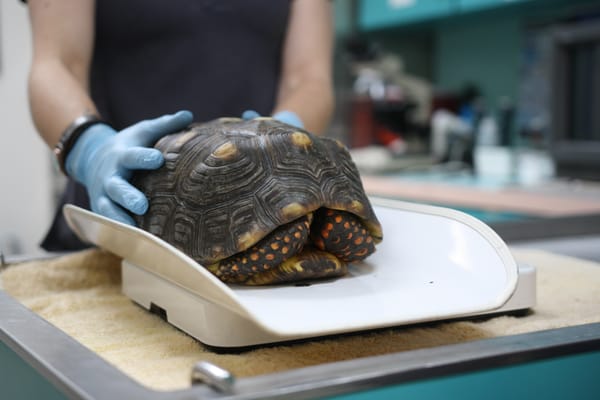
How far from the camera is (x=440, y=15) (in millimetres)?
3043

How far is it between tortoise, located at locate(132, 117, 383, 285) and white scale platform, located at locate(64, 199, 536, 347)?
3cm

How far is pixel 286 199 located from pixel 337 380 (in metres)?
0.22

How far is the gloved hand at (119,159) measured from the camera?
29.7 inches

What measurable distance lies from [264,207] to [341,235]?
87mm

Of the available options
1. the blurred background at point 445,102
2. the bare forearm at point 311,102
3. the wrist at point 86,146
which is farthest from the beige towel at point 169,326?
the blurred background at point 445,102

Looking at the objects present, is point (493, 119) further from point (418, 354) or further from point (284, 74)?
point (418, 354)

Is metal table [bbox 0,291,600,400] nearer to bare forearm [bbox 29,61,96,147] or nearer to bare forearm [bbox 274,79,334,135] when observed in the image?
bare forearm [bbox 29,61,96,147]

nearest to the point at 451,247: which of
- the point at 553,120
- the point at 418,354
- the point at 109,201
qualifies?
the point at 418,354

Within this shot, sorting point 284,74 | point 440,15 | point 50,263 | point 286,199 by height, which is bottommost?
point 50,263

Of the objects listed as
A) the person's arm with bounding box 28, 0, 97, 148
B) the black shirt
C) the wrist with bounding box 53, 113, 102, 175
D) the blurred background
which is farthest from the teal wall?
the wrist with bounding box 53, 113, 102, 175

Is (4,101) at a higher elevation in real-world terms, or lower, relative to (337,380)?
higher

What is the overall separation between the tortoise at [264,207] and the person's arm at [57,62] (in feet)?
1.18

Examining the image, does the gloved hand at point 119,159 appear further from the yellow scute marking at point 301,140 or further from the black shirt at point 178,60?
the black shirt at point 178,60

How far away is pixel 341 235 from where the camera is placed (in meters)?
0.69
